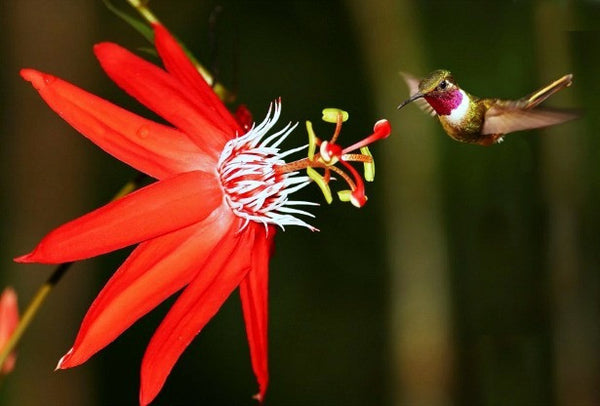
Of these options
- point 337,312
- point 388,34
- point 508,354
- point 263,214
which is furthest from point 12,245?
point 263,214

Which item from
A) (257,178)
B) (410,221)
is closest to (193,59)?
(257,178)

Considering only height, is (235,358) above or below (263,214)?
below

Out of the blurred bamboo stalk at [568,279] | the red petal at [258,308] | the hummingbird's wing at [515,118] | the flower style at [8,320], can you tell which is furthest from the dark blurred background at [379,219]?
the flower style at [8,320]

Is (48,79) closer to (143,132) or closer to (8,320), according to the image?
(143,132)

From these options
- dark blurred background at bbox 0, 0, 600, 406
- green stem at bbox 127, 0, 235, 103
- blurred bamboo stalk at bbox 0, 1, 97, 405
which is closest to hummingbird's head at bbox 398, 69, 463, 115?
green stem at bbox 127, 0, 235, 103

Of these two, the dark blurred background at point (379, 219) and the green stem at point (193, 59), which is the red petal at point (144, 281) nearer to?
the green stem at point (193, 59)

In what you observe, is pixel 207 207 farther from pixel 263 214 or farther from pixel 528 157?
pixel 528 157
